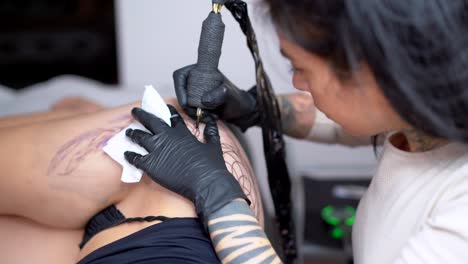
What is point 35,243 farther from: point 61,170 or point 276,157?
point 276,157

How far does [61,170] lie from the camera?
3.47 ft

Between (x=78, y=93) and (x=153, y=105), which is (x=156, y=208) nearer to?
(x=153, y=105)

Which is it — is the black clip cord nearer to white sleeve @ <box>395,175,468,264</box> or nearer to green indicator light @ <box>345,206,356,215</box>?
white sleeve @ <box>395,175,468,264</box>

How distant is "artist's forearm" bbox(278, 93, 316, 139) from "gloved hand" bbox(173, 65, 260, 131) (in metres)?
0.10

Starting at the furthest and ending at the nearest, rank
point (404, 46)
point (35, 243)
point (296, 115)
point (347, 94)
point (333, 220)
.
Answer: point (333, 220)
point (296, 115)
point (35, 243)
point (347, 94)
point (404, 46)

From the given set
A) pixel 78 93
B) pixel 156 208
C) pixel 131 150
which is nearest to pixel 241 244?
pixel 156 208

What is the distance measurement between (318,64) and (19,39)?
219cm

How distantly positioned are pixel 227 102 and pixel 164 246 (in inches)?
12.9

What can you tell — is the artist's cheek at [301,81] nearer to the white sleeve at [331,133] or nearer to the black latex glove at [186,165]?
the black latex glove at [186,165]

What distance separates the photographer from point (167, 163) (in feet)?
3.12

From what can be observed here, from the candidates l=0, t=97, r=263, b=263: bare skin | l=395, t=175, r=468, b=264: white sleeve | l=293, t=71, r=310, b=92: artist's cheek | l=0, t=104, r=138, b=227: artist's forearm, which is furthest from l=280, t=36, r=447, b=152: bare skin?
l=0, t=104, r=138, b=227: artist's forearm

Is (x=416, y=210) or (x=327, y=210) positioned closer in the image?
(x=416, y=210)

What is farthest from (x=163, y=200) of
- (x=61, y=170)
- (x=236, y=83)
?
(x=236, y=83)

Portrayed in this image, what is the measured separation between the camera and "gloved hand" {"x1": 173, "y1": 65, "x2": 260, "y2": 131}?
1050 mm
